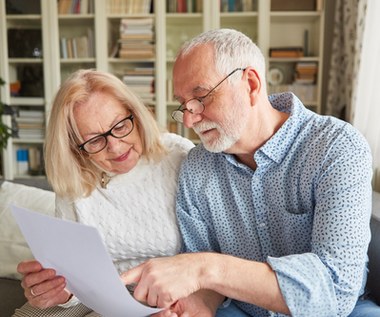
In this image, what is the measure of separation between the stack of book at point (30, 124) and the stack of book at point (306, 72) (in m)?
2.20

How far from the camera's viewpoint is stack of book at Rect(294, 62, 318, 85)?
3.52 m

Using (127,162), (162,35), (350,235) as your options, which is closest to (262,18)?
(162,35)

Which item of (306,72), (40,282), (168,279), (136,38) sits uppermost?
(136,38)

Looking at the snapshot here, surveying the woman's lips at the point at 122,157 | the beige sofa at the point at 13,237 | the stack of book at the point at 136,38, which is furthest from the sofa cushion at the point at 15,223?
the stack of book at the point at 136,38

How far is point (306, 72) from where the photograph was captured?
354cm

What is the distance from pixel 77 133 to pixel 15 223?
2.72 feet

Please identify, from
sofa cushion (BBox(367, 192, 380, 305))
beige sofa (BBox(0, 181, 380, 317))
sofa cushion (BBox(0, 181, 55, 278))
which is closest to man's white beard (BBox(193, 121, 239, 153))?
sofa cushion (BBox(367, 192, 380, 305))

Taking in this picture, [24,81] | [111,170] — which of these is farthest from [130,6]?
[111,170]

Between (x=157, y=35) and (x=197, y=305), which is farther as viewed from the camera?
(x=157, y=35)

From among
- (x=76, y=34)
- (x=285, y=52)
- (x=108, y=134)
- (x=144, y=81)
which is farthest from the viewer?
(x=76, y=34)

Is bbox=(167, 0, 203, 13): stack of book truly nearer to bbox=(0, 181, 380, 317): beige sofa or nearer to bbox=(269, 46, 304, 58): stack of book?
bbox=(269, 46, 304, 58): stack of book

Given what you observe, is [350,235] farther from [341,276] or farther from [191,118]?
[191,118]

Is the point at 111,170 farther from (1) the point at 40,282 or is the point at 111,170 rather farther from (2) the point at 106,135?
(1) the point at 40,282

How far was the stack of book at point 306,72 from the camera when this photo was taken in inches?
139
